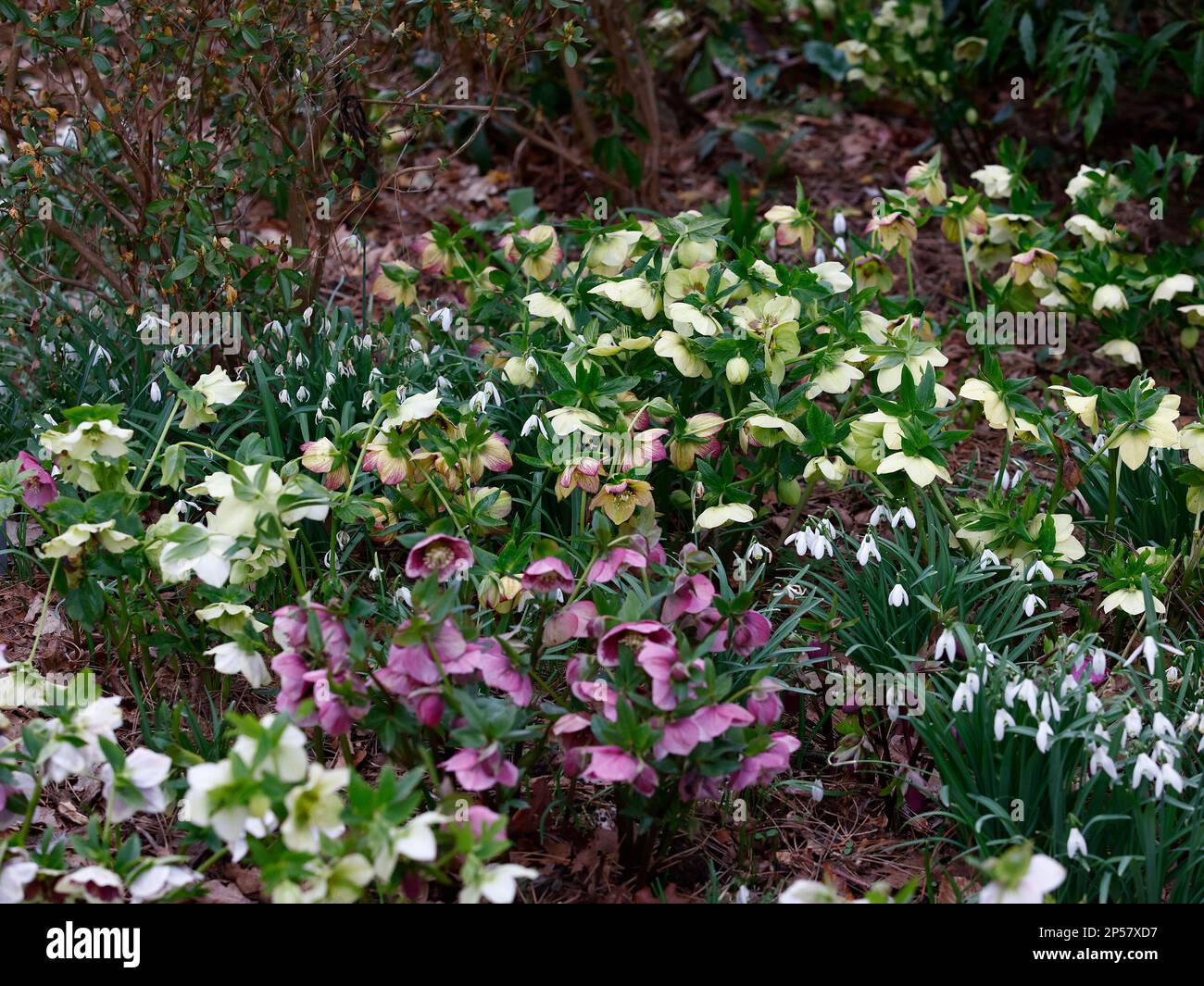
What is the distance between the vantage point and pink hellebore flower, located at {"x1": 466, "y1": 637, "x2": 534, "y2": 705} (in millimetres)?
1639

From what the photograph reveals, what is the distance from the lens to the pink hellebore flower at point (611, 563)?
5.74ft

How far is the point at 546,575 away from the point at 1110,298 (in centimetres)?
172

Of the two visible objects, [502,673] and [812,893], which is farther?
[502,673]

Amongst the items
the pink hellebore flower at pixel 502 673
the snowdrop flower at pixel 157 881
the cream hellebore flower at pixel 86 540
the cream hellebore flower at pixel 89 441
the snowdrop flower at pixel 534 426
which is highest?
the snowdrop flower at pixel 534 426

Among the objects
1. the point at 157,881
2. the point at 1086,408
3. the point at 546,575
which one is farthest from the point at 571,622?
the point at 1086,408

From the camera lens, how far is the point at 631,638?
169 cm

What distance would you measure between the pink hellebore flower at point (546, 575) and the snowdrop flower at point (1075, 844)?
2.54 ft

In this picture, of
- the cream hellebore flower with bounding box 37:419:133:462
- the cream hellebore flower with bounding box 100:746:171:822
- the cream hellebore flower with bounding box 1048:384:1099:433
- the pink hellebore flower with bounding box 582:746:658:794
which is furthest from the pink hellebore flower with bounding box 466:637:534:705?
the cream hellebore flower with bounding box 1048:384:1099:433

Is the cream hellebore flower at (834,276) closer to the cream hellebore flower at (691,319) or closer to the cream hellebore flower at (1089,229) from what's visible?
the cream hellebore flower at (691,319)

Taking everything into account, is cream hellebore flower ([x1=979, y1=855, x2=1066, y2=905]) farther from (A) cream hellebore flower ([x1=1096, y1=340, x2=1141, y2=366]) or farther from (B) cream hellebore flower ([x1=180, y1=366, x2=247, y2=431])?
(A) cream hellebore flower ([x1=1096, y1=340, x2=1141, y2=366])

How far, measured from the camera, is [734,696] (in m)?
1.72

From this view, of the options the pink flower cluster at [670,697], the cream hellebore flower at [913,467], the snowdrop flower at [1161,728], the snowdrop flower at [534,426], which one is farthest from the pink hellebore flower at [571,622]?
the snowdrop flower at [1161,728]

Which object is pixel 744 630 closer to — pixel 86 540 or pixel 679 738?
pixel 679 738
